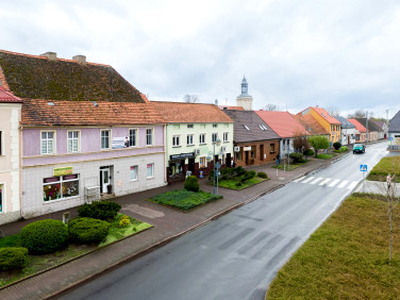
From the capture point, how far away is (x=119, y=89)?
24.3m

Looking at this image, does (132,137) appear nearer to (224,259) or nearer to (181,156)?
(181,156)

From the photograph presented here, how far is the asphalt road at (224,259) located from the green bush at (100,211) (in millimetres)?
4148

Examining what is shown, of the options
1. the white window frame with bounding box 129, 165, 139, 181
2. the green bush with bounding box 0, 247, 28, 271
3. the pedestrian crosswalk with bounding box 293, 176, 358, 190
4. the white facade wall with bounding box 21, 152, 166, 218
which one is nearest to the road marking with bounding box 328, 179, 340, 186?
the pedestrian crosswalk with bounding box 293, 176, 358, 190

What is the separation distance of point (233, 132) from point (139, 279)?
25664 mm

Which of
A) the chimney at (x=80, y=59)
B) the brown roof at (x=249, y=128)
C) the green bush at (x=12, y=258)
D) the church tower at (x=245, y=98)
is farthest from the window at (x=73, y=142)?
the church tower at (x=245, y=98)

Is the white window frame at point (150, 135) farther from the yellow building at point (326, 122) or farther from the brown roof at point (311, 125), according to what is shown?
the yellow building at point (326, 122)

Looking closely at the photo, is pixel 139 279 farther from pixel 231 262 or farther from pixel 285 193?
pixel 285 193

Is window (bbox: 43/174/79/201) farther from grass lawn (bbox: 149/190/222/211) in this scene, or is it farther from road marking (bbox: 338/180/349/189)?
road marking (bbox: 338/180/349/189)

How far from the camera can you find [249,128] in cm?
3862

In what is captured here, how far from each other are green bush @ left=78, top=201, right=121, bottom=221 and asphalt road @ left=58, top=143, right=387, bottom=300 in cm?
415

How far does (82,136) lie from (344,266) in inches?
664

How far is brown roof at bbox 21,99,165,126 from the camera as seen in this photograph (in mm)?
17312

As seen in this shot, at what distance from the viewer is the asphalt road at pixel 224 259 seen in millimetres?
9906

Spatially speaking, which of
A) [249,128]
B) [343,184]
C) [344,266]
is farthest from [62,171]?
[249,128]
